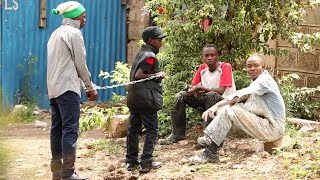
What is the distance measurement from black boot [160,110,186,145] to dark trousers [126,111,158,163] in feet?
3.27

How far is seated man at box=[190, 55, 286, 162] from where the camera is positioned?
527 centimetres

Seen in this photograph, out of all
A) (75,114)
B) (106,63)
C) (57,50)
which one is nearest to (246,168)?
(75,114)

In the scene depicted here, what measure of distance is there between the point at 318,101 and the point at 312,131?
6.13 ft

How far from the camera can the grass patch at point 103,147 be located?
20.3 ft

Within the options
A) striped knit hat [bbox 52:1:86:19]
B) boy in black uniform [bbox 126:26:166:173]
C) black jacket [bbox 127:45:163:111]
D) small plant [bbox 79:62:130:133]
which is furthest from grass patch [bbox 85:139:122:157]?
striped knit hat [bbox 52:1:86:19]

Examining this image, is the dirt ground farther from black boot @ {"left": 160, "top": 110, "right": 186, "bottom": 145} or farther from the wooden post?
the wooden post

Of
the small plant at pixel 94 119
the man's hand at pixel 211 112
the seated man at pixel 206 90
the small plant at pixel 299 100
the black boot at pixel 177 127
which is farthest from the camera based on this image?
the small plant at pixel 299 100

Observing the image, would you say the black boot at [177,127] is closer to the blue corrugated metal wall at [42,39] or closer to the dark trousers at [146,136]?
the dark trousers at [146,136]

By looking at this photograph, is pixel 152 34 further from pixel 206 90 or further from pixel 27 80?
pixel 27 80

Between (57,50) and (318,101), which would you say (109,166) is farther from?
(318,101)

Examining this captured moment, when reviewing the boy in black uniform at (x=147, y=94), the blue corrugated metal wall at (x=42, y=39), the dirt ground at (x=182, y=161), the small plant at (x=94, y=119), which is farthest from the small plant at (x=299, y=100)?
the blue corrugated metal wall at (x=42, y=39)

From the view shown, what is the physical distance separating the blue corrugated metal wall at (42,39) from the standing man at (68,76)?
3.89 meters

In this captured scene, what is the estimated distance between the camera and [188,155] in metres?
5.77

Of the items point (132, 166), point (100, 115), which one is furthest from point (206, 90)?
point (100, 115)
